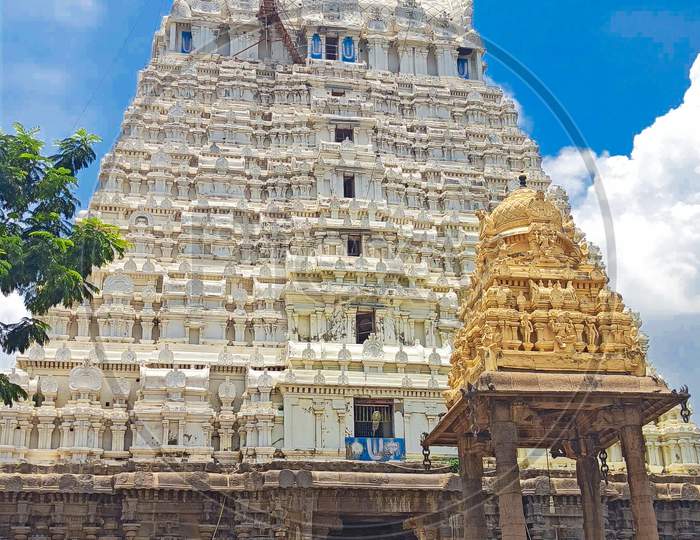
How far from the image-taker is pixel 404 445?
3641cm

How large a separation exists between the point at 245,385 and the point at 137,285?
8857 millimetres

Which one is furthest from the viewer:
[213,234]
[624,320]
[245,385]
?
[213,234]

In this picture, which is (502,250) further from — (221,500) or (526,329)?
(221,500)

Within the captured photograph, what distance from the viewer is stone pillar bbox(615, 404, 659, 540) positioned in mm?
17266

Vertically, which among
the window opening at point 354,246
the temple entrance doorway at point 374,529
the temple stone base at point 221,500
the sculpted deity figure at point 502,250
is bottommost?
the temple entrance doorway at point 374,529

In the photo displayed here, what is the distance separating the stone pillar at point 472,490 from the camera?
747 inches

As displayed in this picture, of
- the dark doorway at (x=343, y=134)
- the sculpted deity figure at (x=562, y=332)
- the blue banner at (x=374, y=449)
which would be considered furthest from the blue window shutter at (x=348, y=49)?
the sculpted deity figure at (x=562, y=332)

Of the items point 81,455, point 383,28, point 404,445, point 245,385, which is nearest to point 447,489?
point 404,445

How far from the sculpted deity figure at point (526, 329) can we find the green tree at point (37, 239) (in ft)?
32.2

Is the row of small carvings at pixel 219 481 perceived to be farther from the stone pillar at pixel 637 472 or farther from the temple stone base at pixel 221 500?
the stone pillar at pixel 637 472

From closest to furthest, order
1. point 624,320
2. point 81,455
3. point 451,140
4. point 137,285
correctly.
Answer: point 624,320 < point 81,455 < point 137,285 < point 451,140

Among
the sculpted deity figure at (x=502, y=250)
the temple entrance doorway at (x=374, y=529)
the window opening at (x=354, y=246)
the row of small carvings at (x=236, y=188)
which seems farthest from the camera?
the row of small carvings at (x=236, y=188)

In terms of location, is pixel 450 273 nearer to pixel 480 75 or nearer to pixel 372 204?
pixel 372 204

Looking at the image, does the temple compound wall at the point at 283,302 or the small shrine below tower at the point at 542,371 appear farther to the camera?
the temple compound wall at the point at 283,302
